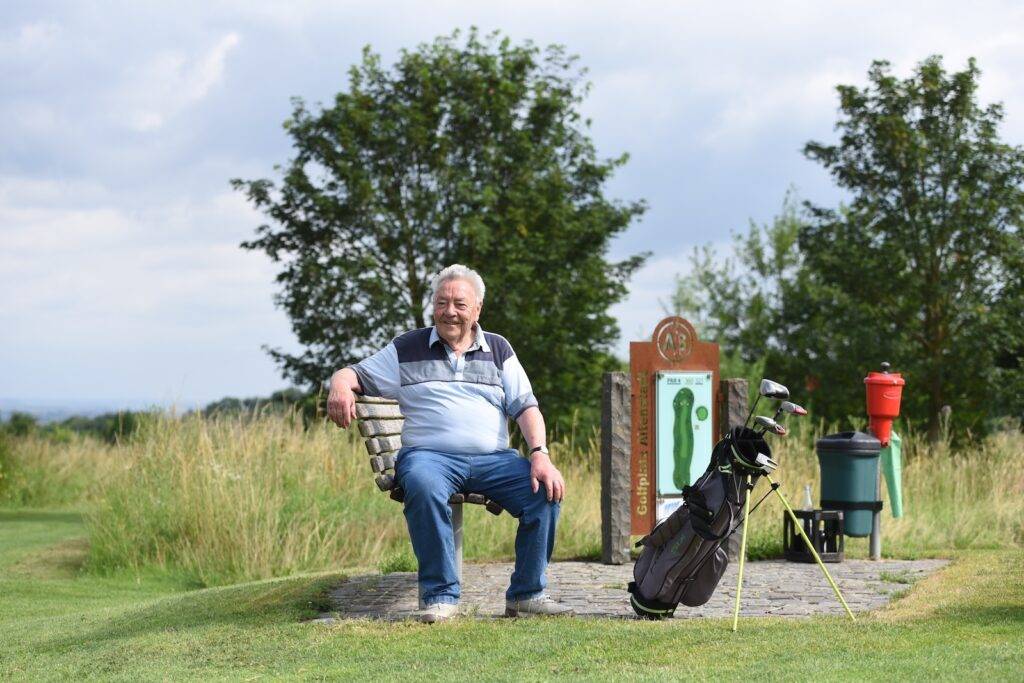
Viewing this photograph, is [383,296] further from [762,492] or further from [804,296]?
[762,492]

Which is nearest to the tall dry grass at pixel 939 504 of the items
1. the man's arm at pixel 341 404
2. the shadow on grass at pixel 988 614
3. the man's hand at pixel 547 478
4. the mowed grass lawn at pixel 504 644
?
the mowed grass lawn at pixel 504 644

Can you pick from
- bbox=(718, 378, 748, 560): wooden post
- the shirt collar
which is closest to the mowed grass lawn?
the shirt collar

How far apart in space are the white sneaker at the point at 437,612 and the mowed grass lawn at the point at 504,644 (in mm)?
118

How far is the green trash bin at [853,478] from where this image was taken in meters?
8.96

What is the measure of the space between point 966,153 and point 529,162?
8.08 m

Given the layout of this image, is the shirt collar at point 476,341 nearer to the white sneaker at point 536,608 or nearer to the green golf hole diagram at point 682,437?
the white sneaker at point 536,608

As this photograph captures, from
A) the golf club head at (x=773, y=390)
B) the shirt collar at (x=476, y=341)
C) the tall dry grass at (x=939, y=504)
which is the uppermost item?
the shirt collar at (x=476, y=341)

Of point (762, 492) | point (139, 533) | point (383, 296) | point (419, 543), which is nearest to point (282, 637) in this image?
point (419, 543)

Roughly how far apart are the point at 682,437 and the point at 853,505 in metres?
1.26

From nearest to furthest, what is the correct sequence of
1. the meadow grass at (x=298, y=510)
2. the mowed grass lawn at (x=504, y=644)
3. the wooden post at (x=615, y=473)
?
the mowed grass lawn at (x=504, y=644), the wooden post at (x=615, y=473), the meadow grass at (x=298, y=510)

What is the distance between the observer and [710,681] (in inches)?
189

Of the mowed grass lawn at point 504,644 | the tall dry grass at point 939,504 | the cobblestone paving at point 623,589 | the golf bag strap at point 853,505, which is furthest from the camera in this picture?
the tall dry grass at point 939,504

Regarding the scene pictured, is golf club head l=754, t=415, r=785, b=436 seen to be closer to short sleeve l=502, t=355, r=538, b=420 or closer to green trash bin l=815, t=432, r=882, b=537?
short sleeve l=502, t=355, r=538, b=420

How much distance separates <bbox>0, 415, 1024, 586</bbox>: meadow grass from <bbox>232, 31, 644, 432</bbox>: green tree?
1118 centimetres
